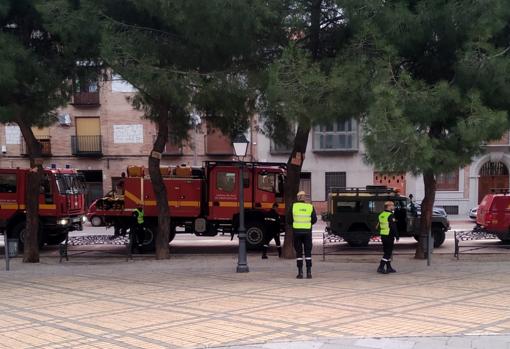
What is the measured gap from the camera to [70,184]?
65.5 feet

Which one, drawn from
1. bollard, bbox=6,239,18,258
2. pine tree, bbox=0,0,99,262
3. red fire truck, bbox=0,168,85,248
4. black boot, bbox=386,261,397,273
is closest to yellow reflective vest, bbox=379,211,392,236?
black boot, bbox=386,261,397,273


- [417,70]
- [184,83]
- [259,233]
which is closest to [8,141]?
[259,233]

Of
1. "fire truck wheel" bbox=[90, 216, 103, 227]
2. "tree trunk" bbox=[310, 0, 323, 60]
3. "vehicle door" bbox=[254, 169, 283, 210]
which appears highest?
"tree trunk" bbox=[310, 0, 323, 60]

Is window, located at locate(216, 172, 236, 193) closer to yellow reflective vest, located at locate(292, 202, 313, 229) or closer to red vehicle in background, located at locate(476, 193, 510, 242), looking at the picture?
yellow reflective vest, located at locate(292, 202, 313, 229)

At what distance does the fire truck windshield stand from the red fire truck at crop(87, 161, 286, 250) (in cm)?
160

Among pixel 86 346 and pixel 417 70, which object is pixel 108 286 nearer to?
pixel 86 346

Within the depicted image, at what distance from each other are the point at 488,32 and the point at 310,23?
345 cm

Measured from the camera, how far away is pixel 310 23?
38.1 feet

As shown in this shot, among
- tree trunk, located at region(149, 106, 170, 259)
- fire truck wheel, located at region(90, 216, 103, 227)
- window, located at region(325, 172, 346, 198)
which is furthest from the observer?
window, located at region(325, 172, 346, 198)

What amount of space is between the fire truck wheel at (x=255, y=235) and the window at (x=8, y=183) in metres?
8.00

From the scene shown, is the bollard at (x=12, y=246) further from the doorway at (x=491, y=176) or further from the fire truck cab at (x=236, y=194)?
the doorway at (x=491, y=176)

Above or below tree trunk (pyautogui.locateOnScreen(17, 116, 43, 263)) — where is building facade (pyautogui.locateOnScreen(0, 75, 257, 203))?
above

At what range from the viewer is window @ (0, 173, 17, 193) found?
19.0 meters

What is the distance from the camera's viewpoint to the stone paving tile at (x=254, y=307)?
6.39 meters
